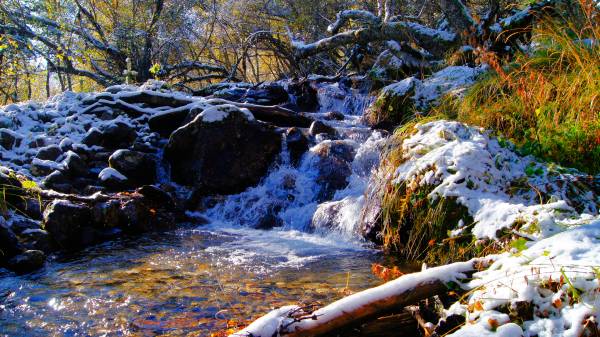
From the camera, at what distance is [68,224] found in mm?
5660

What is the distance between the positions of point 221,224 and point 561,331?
5759 millimetres

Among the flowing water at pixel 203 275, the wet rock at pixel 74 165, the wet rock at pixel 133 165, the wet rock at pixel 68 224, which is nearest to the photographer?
the flowing water at pixel 203 275

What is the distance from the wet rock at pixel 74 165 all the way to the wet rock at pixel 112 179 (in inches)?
16.8

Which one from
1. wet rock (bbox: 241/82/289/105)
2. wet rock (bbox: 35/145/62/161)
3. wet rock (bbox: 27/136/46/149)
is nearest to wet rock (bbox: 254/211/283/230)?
wet rock (bbox: 35/145/62/161)

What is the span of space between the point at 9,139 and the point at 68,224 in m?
3.77

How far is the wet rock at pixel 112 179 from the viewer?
7.52m

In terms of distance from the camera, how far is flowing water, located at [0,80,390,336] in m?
3.35

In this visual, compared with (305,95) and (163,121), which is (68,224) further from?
(305,95)

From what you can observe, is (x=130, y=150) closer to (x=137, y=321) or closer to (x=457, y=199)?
(x=137, y=321)

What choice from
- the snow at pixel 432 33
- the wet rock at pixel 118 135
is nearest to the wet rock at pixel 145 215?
the wet rock at pixel 118 135

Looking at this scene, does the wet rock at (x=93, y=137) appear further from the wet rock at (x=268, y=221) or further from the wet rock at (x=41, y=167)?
the wet rock at (x=268, y=221)

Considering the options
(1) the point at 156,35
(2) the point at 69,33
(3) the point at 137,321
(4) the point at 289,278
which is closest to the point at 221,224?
(4) the point at 289,278

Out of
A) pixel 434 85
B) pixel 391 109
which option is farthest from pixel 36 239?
pixel 434 85

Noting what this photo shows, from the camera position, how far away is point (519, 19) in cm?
765
